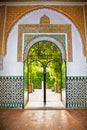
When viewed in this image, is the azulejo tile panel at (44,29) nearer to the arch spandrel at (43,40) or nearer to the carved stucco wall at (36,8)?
the arch spandrel at (43,40)

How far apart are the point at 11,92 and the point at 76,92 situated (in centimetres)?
212

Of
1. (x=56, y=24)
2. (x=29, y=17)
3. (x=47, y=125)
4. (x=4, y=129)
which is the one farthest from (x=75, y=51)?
(x=4, y=129)

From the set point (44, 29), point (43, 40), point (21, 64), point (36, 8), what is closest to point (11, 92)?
point (21, 64)

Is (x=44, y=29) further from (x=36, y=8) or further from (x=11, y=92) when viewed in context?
Answer: (x=11, y=92)

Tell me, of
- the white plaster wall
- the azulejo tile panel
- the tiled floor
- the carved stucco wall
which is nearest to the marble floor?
the white plaster wall

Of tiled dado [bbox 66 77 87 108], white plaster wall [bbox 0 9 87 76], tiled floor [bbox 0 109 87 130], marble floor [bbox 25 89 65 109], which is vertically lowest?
tiled floor [bbox 0 109 87 130]

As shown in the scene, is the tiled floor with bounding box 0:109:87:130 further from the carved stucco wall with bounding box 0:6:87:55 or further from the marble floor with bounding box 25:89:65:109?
the carved stucco wall with bounding box 0:6:87:55

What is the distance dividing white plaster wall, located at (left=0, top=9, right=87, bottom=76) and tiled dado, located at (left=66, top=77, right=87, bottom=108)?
21 centimetres

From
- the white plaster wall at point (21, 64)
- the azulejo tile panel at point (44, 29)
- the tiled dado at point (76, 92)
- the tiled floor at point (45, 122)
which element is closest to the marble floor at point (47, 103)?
the tiled dado at point (76, 92)

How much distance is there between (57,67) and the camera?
38.4 ft

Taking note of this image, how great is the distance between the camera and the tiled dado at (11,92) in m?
7.29

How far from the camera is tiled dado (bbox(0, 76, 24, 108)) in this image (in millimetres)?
7289

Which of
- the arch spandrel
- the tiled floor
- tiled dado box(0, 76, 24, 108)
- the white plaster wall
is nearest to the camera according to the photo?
the tiled floor

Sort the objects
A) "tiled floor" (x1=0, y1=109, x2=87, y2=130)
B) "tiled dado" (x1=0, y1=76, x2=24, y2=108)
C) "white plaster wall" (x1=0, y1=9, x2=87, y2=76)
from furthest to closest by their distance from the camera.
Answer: "white plaster wall" (x1=0, y1=9, x2=87, y2=76), "tiled dado" (x1=0, y1=76, x2=24, y2=108), "tiled floor" (x1=0, y1=109, x2=87, y2=130)
